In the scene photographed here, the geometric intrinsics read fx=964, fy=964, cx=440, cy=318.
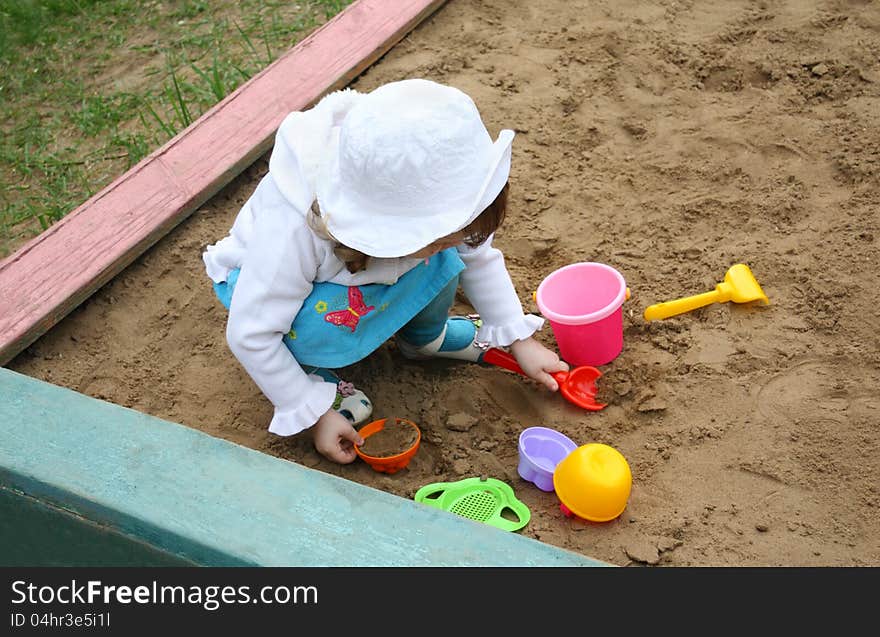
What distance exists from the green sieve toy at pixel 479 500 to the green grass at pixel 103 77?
150 centimetres

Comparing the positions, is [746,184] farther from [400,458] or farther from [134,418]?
[134,418]

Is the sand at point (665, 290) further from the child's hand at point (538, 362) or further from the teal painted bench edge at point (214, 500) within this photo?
the teal painted bench edge at point (214, 500)

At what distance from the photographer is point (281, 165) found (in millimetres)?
1829

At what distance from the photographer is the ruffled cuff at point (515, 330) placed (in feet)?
6.95

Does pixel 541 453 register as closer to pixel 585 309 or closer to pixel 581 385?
pixel 581 385

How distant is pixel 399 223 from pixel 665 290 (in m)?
0.92

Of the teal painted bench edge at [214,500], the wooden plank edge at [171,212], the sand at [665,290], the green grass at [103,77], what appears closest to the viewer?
the teal painted bench edge at [214,500]

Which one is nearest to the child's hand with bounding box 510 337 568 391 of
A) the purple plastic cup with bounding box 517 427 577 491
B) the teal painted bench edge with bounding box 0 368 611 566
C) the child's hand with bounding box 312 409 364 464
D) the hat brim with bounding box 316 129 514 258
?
the purple plastic cup with bounding box 517 427 577 491

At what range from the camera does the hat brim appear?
160 centimetres

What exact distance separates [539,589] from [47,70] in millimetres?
2964

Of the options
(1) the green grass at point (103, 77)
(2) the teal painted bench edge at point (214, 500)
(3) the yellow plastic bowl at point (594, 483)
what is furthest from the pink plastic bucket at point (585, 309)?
(1) the green grass at point (103, 77)

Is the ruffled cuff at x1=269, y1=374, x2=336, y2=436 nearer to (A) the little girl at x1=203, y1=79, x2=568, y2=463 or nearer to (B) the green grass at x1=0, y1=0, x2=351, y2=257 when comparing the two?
(A) the little girl at x1=203, y1=79, x2=568, y2=463

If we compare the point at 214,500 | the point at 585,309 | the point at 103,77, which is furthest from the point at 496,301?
the point at 103,77

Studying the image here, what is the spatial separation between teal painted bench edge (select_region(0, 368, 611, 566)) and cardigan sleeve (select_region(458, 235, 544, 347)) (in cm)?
72
